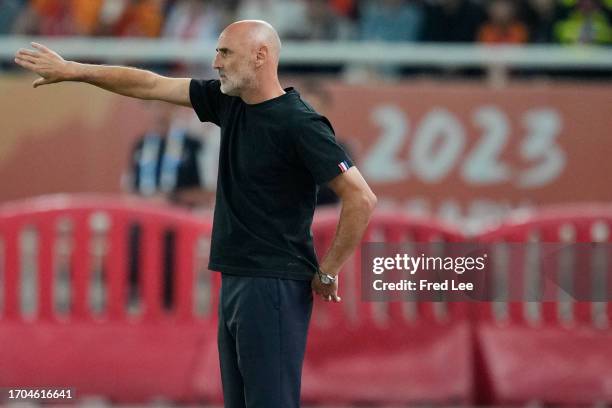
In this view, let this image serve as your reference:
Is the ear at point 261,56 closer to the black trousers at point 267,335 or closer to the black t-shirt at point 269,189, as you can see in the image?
the black t-shirt at point 269,189

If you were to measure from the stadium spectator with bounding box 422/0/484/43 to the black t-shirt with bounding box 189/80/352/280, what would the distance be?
7634 mm

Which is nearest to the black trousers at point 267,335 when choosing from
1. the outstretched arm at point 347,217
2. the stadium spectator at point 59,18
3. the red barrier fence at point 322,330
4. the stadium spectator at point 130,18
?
the outstretched arm at point 347,217

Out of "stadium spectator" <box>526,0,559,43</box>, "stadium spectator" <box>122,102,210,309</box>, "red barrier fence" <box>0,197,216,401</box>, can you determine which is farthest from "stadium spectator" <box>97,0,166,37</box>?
"red barrier fence" <box>0,197,216,401</box>

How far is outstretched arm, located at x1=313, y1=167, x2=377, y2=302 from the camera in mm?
5219

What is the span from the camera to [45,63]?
18.2ft

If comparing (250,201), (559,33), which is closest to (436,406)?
(250,201)

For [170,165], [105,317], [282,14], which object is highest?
[282,14]

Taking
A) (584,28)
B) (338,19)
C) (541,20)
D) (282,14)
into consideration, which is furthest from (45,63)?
(584,28)

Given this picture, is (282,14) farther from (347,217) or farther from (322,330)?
(347,217)

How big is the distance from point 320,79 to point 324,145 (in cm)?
676

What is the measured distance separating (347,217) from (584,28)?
7.98m

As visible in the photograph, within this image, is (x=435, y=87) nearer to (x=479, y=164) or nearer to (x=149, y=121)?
(x=479, y=164)

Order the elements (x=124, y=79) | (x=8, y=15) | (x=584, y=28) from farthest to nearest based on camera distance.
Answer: (x=8, y=15)
(x=584, y=28)
(x=124, y=79)

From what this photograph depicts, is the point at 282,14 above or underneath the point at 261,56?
above
